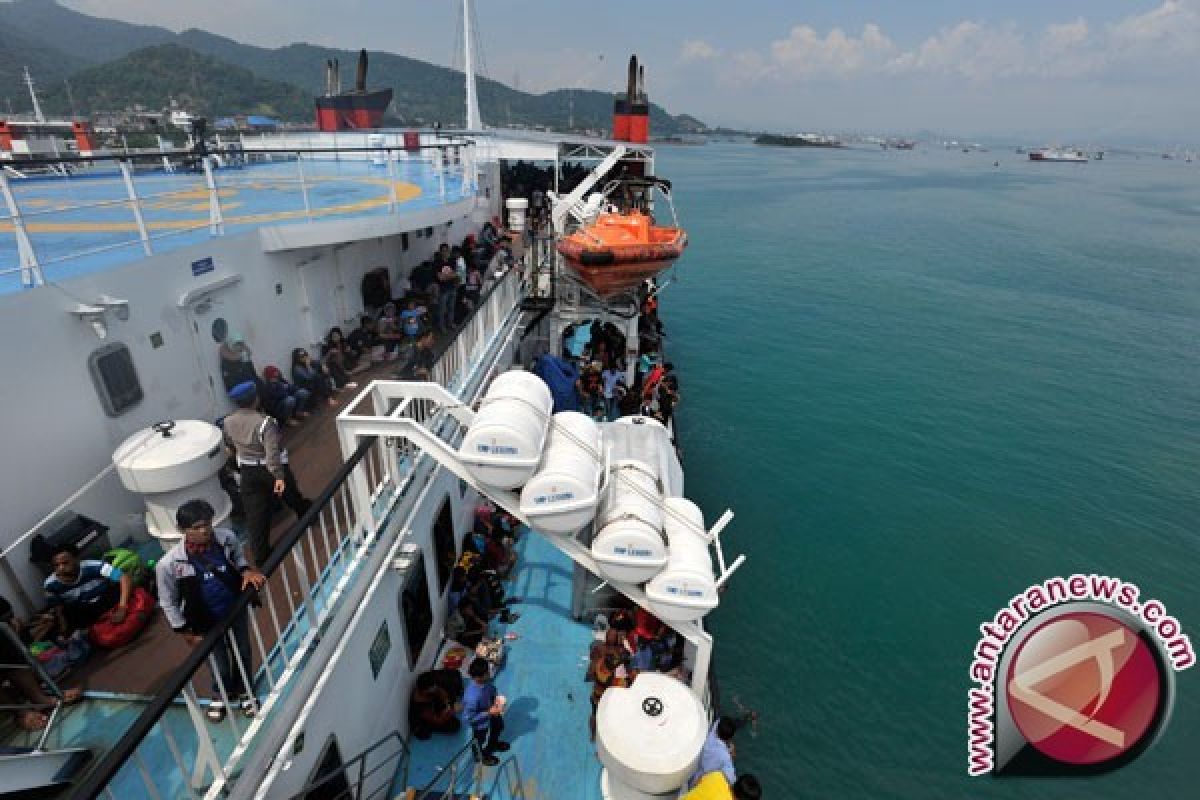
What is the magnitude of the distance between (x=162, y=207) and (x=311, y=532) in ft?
29.2

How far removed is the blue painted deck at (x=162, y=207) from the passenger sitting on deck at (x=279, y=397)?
6.06 feet

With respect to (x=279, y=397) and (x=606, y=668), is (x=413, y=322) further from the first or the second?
(x=606, y=668)

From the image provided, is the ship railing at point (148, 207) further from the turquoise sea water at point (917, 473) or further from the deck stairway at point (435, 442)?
the turquoise sea water at point (917, 473)

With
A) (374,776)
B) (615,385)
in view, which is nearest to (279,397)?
(374,776)

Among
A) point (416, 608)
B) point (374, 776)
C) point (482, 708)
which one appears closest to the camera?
point (374, 776)

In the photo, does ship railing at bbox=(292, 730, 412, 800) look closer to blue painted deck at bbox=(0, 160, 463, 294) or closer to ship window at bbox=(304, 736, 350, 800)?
ship window at bbox=(304, 736, 350, 800)

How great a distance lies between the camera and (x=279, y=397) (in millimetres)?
7754

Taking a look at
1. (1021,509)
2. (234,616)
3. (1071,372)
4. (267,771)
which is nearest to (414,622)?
(267,771)

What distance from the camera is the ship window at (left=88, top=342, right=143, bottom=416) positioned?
18.8ft

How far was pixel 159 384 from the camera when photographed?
21.3 ft

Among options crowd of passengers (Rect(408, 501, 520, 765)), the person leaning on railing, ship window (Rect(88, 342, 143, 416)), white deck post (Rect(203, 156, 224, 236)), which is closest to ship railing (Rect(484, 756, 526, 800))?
crowd of passengers (Rect(408, 501, 520, 765))
